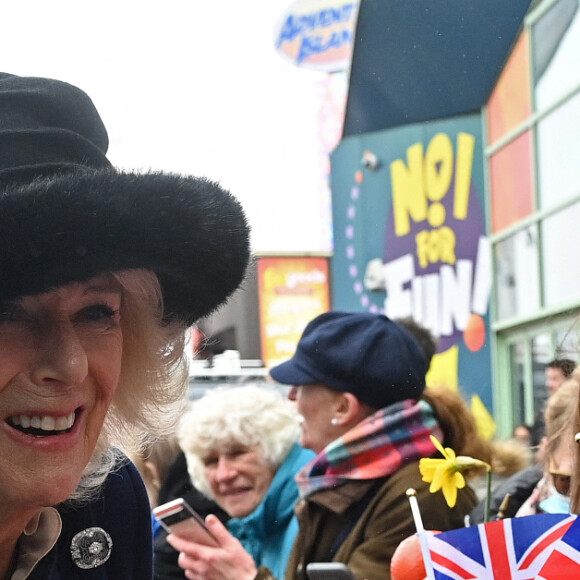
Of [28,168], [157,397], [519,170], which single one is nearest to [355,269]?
[519,170]

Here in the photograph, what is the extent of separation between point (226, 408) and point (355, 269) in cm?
610

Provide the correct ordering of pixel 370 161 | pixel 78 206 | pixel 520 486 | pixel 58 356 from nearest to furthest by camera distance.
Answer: pixel 78 206 → pixel 58 356 → pixel 520 486 → pixel 370 161

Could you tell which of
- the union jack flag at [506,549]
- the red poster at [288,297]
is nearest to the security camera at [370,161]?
the union jack flag at [506,549]

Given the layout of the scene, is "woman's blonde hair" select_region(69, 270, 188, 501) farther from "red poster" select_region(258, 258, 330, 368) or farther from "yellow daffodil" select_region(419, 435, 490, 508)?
"red poster" select_region(258, 258, 330, 368)

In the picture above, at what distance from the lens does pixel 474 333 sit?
687 cm

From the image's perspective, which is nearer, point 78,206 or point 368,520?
point 78,206

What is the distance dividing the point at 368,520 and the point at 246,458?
1.19m

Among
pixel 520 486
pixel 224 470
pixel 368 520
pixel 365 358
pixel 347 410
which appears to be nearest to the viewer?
pixel 368 520

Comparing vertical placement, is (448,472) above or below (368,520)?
above

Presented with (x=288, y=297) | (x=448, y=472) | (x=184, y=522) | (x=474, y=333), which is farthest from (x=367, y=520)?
(x=288, y=297)

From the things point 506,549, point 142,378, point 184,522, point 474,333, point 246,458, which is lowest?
point 184,522

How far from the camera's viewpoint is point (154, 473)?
4.55 meters

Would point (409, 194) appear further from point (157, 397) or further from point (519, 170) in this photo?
point (157, 397)

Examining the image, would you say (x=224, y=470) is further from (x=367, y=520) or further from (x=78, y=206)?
(x=78, y=206)
